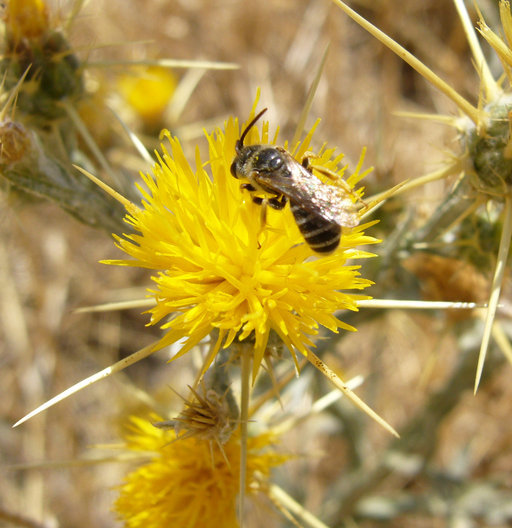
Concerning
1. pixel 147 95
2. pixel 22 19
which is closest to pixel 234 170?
pixel 22 19

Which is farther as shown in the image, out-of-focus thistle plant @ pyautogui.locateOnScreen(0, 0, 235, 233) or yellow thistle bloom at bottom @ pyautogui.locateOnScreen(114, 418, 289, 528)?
out-of-focus thistle plant @ pyautogui.locateOnScreen(0, 0, 235, 233)

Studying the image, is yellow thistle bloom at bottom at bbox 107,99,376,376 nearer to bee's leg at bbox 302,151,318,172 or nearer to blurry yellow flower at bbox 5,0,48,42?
bee's leg at bbox 302,151,318,172

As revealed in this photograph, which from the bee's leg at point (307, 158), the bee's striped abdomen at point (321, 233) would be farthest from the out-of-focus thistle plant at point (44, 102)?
the bee's striped abdomen at point (321, 233)

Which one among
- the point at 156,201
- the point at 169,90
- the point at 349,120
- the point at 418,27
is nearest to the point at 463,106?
the point at 156,201

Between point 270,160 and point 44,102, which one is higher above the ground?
point 270,160

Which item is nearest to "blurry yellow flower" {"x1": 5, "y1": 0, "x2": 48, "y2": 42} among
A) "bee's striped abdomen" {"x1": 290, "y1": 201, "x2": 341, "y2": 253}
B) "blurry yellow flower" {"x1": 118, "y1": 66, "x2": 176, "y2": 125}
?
"bee's striped abdomen" {"x1": 290, "y1": 201, "x2": 341, "y2": 253}

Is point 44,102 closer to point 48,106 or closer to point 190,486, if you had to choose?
point 48,106

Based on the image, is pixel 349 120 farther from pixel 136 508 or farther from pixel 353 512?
pixel 136 508
